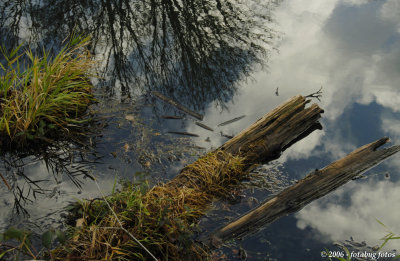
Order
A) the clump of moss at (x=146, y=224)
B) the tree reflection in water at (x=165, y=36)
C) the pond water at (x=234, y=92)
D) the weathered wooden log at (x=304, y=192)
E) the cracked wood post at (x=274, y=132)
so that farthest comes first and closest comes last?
the tree reflection in water at (x=165, y=36)
the cracked wood post at (x=274, y=132)
the pond water at (x=234, y=92)
the weathered wooden log at (x=304, y=192)
the clump of moss at (x=146, y=224)

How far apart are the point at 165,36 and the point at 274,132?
348 cm

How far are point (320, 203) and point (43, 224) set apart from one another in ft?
7.94

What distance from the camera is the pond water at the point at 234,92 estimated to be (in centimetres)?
276

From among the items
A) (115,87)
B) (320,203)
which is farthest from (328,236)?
(115,87)

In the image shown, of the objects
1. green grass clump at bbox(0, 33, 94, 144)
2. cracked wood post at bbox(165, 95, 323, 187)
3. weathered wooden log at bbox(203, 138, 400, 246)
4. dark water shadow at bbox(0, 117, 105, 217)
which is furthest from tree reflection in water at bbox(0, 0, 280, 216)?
weathered wooden log at bbox(203, 138, 400, 246)

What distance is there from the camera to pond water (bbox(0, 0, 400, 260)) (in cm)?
276

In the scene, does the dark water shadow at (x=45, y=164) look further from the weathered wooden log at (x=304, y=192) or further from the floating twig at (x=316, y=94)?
the floating twig at (x=316, y=94)

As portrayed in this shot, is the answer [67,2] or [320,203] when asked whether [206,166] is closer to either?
[320,203]

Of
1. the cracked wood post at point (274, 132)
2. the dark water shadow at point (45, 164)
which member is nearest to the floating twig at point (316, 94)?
the cracked wood post at point (274, 132)

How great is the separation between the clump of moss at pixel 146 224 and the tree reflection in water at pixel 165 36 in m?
1.77

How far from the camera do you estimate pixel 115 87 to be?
469 cm

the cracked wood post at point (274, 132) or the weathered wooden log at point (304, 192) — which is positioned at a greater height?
the cracked wood post at point (274, 132)

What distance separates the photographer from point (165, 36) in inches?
231

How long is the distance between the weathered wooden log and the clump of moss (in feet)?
0.97
